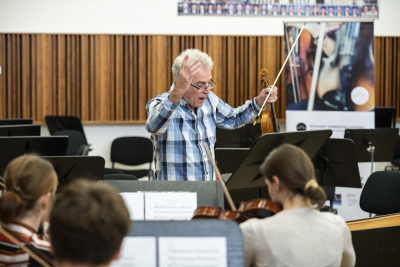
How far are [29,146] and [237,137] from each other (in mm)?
2717

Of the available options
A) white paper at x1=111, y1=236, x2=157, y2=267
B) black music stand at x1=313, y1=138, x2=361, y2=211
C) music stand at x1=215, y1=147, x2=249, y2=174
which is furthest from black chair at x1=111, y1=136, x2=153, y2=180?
white paper at x1=111, y1=236, x2=157, y2=267

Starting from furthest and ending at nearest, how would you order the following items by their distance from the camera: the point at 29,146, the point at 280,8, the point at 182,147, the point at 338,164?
the point at 280,8 → the point at 338,164 → the point at 29,146 → the point at 182,147

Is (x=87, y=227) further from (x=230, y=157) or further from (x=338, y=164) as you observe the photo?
(x=338, y=164)

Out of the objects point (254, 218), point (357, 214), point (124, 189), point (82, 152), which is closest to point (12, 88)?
point (82, 152)

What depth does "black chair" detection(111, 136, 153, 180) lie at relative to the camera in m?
7.06

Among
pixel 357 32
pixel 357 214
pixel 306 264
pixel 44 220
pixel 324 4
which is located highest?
pixel 324 4

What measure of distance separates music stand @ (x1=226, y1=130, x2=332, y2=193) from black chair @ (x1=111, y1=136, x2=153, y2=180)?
4.10 metres

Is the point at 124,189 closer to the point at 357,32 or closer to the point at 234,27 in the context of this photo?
the point at 357,32

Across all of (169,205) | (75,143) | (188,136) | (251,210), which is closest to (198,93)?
(188,136)

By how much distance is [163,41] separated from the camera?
7.45m

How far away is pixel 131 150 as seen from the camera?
711 centimetres

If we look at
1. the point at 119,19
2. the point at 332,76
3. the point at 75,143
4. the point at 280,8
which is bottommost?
the point at 75,143

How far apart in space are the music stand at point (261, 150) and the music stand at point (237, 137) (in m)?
2.81

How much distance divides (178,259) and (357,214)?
15.9ft
